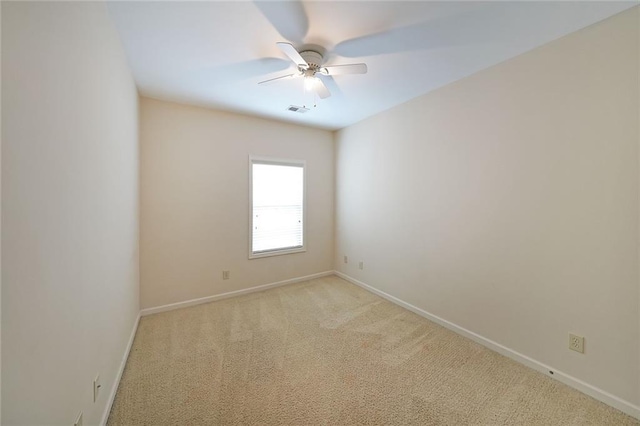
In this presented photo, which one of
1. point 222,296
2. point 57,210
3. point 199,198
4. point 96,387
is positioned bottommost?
point 222,296

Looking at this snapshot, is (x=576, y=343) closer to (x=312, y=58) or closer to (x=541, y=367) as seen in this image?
(x=541, y=367)

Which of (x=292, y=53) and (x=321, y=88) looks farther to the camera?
(x=321, y=88)

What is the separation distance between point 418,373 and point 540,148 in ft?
6.74

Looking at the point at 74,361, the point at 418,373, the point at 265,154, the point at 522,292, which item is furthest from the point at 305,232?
the point at 74,361

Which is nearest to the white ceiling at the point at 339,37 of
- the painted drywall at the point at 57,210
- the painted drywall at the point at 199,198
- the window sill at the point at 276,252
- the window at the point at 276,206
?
the painted drywall at the point at 57,210

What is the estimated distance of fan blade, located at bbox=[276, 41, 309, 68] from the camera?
5.54ft

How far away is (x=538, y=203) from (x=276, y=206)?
3134 millimetres

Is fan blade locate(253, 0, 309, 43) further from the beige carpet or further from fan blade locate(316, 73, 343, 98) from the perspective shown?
the beige carpet

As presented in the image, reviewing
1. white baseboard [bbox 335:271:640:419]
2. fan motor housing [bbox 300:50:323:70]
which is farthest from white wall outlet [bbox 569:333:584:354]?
fan motor housing [bbox 300:50:323:70]

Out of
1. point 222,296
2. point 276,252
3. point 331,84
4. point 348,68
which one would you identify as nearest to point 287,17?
point 348,68

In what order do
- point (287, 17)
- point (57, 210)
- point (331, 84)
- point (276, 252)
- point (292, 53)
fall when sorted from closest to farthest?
point (57, 210) → point (287, 17) → point (292, 53) → point (331, 84) → point (276, 252)

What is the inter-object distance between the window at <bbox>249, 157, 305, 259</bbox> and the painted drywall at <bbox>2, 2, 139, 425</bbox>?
2.04m

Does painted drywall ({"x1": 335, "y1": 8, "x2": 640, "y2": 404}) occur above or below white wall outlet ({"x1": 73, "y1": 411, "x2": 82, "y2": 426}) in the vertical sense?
above

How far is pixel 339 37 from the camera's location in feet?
6.19
